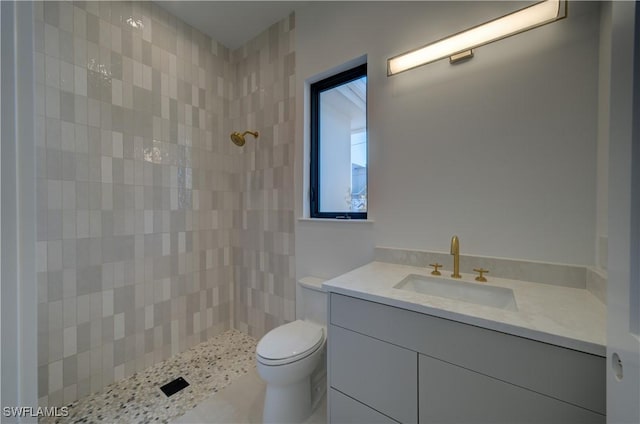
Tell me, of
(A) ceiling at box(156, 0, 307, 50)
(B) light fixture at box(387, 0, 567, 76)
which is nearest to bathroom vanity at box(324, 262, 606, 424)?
(B) light fixture at box(387, 0, 567, 76)

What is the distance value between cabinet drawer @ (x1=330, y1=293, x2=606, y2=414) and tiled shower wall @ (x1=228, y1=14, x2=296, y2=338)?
108 cm

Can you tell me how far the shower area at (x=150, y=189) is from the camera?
1.39 meters

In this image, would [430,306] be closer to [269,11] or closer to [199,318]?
[199,318]

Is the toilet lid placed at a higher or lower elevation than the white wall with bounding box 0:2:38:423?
lower

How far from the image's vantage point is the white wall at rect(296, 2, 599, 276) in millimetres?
1025

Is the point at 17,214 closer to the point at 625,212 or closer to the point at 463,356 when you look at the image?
the point at 625,212

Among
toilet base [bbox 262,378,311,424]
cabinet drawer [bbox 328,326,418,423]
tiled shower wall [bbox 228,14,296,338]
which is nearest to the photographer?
cabinet drawer [bbox 328,326,418,423]

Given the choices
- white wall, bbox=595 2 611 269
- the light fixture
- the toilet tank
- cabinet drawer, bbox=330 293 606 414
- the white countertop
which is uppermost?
the light fixture

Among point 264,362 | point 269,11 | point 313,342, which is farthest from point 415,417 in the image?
point 269,11

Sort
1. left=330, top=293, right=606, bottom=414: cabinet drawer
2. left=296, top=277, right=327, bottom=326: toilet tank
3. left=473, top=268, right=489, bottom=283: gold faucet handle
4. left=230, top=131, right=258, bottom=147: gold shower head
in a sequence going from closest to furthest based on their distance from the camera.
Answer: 1. left=330, top=293, right=606, bottom=414: cabinet drawer
2. left=473, top=268, right=489, bottom=283: gold faucet handle
3. left=296, top=277, right=327, bottom=326: toilet tank
4. left=230, top=131, right=258, bottom=147: gold shower head

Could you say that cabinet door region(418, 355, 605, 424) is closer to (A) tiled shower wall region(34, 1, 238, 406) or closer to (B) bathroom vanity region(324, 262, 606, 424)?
(B) bathroom vanity region(324, 262, 606, 424)

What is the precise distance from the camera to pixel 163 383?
158cm

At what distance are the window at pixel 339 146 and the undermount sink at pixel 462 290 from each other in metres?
0.58

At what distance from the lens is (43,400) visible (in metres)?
1.33
